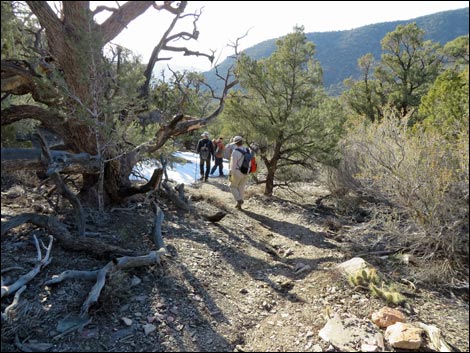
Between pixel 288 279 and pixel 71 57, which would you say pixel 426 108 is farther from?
pixel 71 57

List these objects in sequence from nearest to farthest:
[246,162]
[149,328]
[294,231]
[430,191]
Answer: [149,328] → [430,191] → [294,231] → [246,162]

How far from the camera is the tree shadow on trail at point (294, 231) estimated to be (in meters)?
6.75

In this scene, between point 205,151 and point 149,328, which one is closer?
point 149,328

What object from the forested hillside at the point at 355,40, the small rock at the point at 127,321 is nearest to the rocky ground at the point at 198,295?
the small rock at the point at 127,321

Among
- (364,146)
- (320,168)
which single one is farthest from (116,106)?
(320,168)

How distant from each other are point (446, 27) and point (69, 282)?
129404mm

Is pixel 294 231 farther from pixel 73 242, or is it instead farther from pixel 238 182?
pixel 73 242

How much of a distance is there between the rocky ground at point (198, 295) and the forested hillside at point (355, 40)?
283 feet

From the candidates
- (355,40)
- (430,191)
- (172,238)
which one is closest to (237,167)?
(172,238)

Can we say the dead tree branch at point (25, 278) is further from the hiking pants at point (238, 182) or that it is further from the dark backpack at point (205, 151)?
the dark backpack at point (205, 151)

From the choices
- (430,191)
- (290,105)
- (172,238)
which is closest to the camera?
(430,191)

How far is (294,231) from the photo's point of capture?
24.6 feet

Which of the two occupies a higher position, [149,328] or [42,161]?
[42,161]

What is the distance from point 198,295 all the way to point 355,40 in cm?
13933
